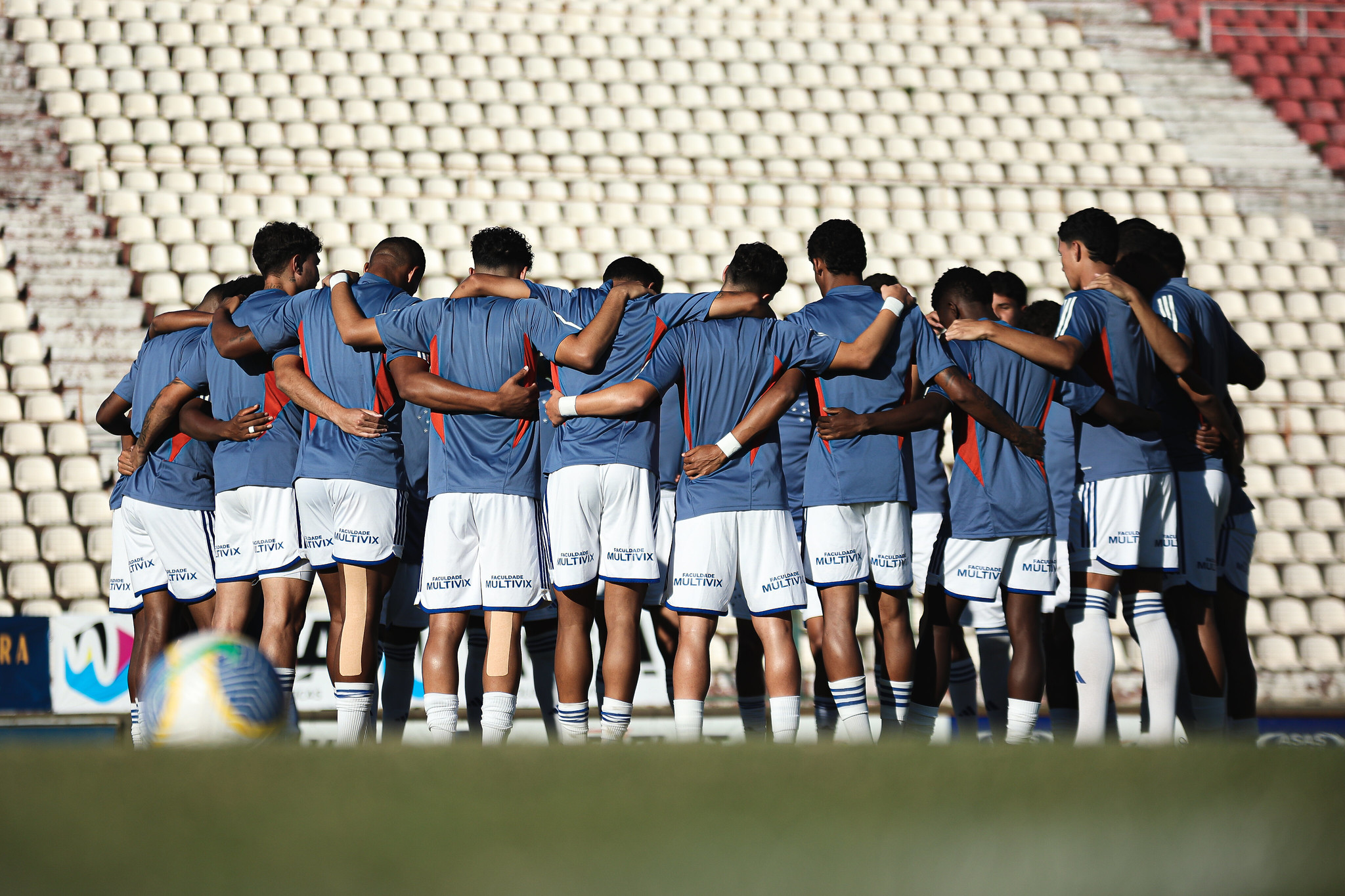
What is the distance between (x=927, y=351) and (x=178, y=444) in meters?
3.24

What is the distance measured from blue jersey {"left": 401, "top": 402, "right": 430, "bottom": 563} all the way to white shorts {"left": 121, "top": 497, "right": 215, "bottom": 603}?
0.92 m

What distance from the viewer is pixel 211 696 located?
324cm

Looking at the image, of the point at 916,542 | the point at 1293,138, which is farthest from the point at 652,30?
the point at 916,542

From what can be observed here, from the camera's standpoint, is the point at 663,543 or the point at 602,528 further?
the point at 663,543

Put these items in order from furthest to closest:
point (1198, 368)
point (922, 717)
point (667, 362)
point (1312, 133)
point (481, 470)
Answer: point (1312, 133)
point (1198, 368)
point (922, 717)
point (667, 362)
point (481, 470)

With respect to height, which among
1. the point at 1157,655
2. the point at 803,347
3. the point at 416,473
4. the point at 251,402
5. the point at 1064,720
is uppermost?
the point at 803,347

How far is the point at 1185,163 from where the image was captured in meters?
14.2

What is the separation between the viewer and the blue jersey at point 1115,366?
459cm

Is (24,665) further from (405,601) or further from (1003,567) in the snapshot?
(1003,567)

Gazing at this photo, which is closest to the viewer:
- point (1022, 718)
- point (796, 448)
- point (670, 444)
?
point (1022, 718)

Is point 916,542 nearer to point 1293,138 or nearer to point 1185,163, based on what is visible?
point 1185,163

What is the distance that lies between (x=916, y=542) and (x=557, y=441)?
1659 millimetres

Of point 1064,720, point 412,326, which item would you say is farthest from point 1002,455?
point 412,326

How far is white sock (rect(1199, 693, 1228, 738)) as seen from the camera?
4.56 meters
